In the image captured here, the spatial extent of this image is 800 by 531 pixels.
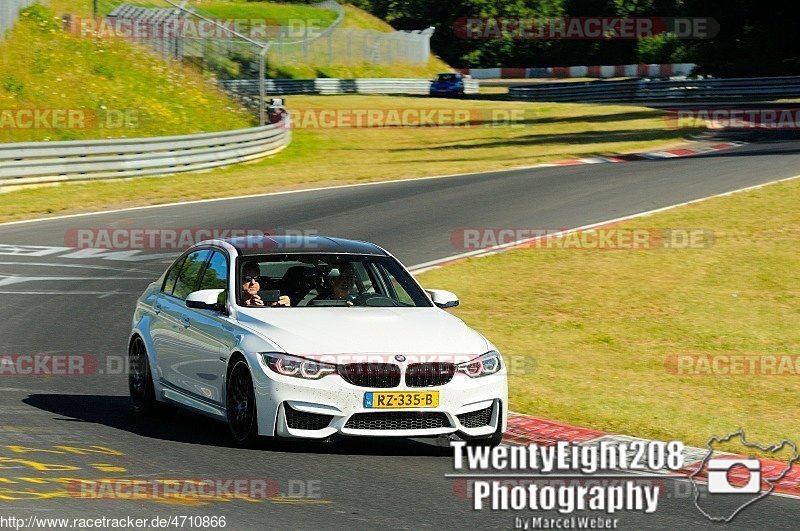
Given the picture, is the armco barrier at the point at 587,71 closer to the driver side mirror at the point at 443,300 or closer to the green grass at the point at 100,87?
the green grass at the point at 100,87

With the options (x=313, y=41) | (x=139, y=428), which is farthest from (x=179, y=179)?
(x=313, y=41)

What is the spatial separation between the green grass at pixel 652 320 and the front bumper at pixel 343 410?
194 centimetres

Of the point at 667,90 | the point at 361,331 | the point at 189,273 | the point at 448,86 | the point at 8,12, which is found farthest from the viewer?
the point at 448,86

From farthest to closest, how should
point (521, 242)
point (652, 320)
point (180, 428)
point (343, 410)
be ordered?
point (521, 242) → point (652, 320) → point (180, 428) → point (343, 410)

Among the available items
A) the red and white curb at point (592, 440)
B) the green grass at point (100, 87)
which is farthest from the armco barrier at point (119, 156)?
the red and white curb at point (592, 440)

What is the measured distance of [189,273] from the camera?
1130cm

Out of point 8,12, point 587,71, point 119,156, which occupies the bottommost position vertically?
point 587,71

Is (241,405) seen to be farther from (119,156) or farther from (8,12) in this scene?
(8,12)

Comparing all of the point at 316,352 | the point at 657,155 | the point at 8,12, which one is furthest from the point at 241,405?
the point at 8,12

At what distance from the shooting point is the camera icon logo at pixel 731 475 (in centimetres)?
878

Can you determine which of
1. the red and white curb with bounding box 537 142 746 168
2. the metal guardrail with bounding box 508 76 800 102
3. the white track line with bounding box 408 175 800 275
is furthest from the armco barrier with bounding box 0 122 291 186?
the metal guardrail with bounding box 508 76 800 102

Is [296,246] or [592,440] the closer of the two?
[592,440]

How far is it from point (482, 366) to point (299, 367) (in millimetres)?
1326

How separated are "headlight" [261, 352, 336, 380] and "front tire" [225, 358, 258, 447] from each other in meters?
0.26
